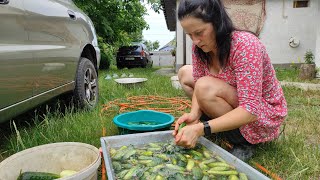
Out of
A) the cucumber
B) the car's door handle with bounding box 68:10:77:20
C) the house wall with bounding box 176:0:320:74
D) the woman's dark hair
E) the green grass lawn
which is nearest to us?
the cucumber

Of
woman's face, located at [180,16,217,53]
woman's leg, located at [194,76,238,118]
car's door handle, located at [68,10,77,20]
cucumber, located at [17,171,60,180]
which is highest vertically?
car's door handle, located at [68,10,77,20]

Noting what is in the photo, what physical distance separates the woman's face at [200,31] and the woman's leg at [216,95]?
0.93 feet

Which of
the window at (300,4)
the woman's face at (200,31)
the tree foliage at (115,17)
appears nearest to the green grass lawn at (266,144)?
the woman's face at (200,31)

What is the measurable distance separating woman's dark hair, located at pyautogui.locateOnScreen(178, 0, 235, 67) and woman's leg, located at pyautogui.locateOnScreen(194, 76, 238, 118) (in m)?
0.18

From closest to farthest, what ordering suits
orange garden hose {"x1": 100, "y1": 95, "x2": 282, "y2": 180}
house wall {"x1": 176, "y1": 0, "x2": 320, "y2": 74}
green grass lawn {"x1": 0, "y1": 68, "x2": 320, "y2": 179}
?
green grass lawn {"x1": 0, "y1": 68, "x2": 320, "y2": 179}, orange garden hose {"x1": 100, "y1": 95, "x2": 282, "y2": 180}, house wall {"x1": 176, "y1": 0, "x2": 320, "y2": 74}

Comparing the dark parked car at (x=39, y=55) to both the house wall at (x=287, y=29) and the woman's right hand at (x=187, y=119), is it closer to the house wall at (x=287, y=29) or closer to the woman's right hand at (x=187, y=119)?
the woman's right hand at (x=187, y=119)

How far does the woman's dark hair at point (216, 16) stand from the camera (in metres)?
1.54

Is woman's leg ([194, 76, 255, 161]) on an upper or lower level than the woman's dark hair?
lower

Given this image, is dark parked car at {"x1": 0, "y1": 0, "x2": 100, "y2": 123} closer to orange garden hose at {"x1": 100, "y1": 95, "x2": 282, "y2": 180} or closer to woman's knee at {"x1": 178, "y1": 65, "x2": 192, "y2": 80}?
orange garden hose at {"x1": 100, "y1": 95, "x2": 282, "y2": 180}

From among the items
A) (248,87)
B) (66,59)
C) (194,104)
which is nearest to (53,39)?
(66,59)

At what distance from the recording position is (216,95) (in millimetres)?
1846

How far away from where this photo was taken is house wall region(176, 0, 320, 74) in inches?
307

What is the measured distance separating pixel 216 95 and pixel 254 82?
0.32 m

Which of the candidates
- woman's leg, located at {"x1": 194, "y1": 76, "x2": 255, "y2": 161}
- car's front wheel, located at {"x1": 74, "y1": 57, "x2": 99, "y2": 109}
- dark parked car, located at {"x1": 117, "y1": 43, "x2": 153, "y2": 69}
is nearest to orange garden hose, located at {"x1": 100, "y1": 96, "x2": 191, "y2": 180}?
car's front wheel, located at {"x1": 74, "y1": 57, "x2": 99, "y2": 109}
